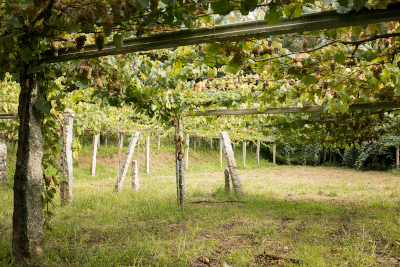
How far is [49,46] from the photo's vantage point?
2.44 m

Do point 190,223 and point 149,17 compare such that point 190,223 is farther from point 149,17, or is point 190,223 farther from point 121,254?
point 149,17

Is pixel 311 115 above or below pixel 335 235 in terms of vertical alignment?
above

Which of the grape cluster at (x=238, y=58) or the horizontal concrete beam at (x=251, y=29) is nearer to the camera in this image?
the horizontal concrete beam at (x=251, y=29)

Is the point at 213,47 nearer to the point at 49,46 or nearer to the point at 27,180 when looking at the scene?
the point at 49,46

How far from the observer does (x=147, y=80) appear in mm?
3746

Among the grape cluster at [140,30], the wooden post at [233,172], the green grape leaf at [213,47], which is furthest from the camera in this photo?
the wooden post at [233,172]

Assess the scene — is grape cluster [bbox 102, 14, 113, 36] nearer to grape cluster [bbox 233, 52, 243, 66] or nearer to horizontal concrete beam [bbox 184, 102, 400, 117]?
grape cluster [bbox 233, 52, 243, 66]

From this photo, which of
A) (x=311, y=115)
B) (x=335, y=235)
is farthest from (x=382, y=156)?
(x=335, y=235)

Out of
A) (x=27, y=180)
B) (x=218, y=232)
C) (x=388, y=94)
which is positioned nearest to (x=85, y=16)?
(x=27, y=180)

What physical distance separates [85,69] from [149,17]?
52.9 inches

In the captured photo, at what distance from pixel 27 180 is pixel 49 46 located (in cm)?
133

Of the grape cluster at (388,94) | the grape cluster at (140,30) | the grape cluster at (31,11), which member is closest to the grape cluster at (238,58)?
the grape cluster at (140,30)

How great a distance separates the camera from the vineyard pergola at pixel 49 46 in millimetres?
1774

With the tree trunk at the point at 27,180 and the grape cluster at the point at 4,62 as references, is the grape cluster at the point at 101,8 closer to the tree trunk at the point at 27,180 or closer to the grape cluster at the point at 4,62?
the grape cluster at the point at 4,62
